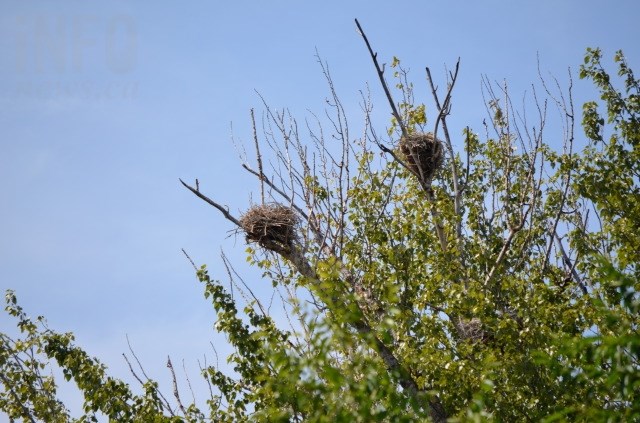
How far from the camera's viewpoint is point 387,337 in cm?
415

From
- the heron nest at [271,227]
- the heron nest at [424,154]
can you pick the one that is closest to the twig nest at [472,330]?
the heron nest at [271,227]

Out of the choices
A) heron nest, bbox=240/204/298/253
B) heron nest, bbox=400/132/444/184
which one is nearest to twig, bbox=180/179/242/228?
heron nest, bbox=240/204/298/253

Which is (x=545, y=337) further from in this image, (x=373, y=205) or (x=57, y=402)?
(x=57, y=402)

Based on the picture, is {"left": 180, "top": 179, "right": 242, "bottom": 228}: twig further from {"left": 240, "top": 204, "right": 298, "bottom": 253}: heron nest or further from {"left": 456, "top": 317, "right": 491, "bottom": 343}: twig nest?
{"left": 456, "top": 317, "right": 491, "bottom": 343}: twig nest

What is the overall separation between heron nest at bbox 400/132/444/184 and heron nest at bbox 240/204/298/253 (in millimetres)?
2257

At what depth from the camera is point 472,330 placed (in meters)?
9.65

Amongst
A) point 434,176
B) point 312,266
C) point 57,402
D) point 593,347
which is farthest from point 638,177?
point 57,402

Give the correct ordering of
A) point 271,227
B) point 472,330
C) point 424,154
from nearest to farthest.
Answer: point 472,330
point 271,227
point 424,154

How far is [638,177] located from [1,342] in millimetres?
8333

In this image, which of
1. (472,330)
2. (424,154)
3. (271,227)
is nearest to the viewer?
(472,330)

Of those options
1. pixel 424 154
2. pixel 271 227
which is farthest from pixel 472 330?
pixel 424 154

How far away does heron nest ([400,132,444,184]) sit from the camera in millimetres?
11617

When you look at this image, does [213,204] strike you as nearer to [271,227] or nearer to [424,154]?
[271,227]

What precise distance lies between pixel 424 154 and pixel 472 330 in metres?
3.09
